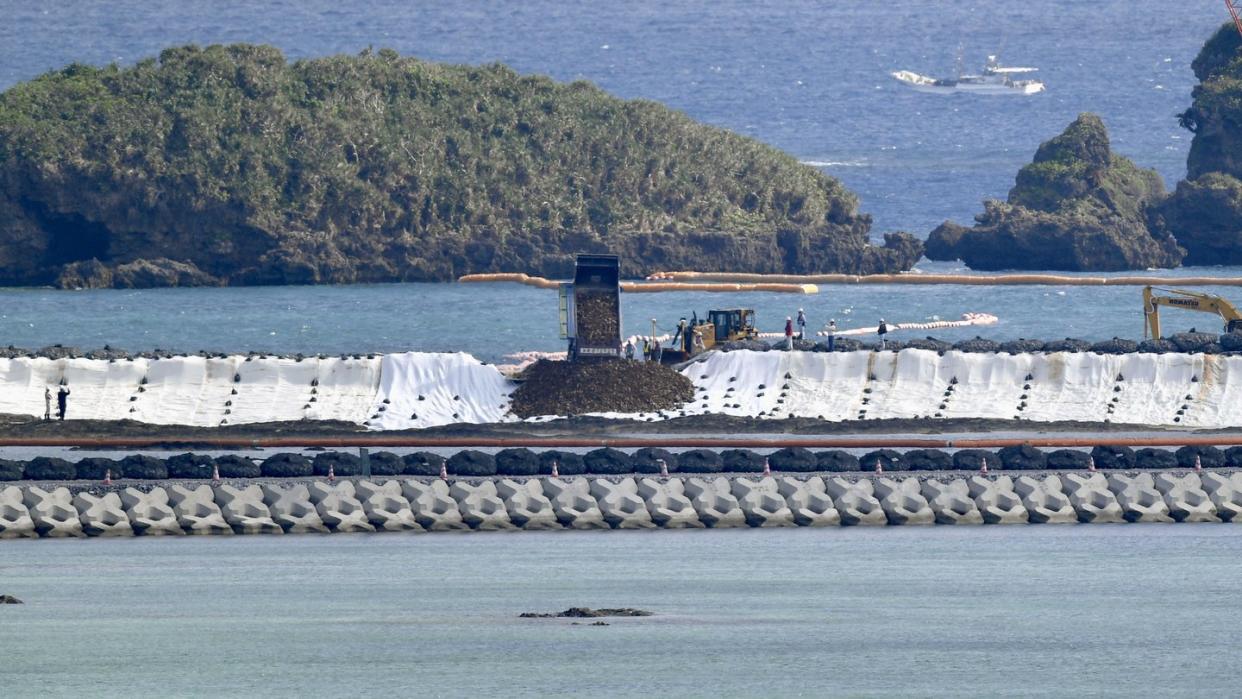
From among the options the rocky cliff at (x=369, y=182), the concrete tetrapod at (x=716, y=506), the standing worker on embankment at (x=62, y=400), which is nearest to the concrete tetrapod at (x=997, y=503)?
the concrete tetrapod at (x=716, y=506)

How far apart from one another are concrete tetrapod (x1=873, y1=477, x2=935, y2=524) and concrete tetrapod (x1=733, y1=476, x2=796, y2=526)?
2049 millimetres

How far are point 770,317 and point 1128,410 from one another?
41.6m

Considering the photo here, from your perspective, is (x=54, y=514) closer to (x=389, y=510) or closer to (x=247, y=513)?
(x=247, y=513)

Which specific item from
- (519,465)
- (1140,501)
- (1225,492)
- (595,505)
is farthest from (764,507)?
(1225,492)

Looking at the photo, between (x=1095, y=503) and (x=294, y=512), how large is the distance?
1732cm

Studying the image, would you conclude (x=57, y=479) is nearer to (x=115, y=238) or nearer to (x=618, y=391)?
(x=618, y=391)

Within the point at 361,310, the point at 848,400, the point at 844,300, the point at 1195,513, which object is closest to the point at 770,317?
the point at 844,300

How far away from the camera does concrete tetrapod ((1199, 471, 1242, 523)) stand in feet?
167

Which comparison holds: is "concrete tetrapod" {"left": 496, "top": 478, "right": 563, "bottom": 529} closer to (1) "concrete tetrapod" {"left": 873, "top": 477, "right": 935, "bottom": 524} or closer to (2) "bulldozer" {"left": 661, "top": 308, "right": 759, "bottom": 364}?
(1) "concrete tetrapod" {"left": 873, "top": 477, "right": 935, "bottom": 524}

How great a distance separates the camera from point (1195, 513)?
5053 cm

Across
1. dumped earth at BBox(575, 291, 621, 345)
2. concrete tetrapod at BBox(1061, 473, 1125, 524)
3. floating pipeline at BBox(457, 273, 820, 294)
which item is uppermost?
dumped earth at BBox(575, 291, 621, 345)

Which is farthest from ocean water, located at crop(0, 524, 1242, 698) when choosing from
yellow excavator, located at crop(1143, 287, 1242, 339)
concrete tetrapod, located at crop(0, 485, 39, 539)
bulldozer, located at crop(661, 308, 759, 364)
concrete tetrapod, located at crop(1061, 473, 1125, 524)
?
yellow excavator, located at crop(1143, 287, 1242, 339)

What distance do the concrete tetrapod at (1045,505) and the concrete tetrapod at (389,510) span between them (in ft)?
43.0

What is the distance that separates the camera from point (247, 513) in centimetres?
5028
